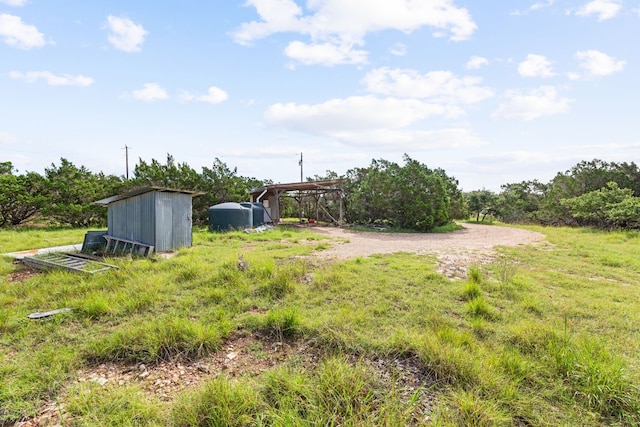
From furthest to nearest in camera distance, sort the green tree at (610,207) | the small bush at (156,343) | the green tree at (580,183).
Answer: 1. the green tree at (580,183)
2. the green tree at (610,207)
3. the small bush at (156,343)

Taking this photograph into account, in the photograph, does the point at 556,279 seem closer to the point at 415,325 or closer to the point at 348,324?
the point at 415,325

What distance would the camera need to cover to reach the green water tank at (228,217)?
13.3m

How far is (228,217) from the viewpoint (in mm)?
13250

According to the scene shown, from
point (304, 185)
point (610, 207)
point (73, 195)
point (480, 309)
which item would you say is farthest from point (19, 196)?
point (610, 207)

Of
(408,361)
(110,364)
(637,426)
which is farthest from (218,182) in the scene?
(637,426)

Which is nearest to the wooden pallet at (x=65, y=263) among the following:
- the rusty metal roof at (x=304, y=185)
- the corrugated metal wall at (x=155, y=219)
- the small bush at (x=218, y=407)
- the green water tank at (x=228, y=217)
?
the corrugated metal wall at (x=155, y=219)

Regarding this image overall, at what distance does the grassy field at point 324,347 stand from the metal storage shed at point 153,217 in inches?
104

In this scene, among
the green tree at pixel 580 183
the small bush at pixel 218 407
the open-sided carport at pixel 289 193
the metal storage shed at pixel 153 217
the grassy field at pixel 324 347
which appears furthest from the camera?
the green tree at pixel 580 183

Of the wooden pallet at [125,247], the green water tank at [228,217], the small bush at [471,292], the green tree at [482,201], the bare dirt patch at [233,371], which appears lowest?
the bare dirt patch at [233,371]

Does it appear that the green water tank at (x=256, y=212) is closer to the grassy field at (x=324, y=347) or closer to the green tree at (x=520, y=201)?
the grassy field at (x=324, y=347)

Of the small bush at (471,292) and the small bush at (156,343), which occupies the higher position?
the small bush at (471,292)

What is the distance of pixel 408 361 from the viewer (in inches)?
113

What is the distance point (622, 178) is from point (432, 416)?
72.6 feet

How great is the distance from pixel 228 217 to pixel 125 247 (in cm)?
527
